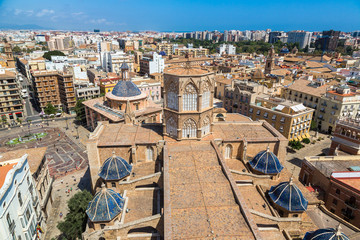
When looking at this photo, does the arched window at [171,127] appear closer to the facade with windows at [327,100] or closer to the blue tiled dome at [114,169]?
the blue tiled dome at [114,169]

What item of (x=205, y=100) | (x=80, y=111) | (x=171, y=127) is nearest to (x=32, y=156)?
(x=171, y=127)

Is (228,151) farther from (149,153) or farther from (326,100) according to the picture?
(326,100)

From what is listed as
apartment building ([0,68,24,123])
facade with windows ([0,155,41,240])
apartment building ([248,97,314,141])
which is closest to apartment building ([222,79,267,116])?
apartment building ([248,97,314,141])

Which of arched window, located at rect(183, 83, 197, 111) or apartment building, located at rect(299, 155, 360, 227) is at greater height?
arched window, located at rect(183, 83, 197, 111)

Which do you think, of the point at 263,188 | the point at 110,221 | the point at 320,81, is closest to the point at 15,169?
the point at 110,221

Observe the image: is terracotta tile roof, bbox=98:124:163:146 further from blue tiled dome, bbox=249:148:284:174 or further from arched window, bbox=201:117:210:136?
blue tiled dome, bbox=249:148:284:174

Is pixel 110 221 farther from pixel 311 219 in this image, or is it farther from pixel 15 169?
pixel 311 219

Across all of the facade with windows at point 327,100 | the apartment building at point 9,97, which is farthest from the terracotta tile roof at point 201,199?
the apartment building at point 9,97
